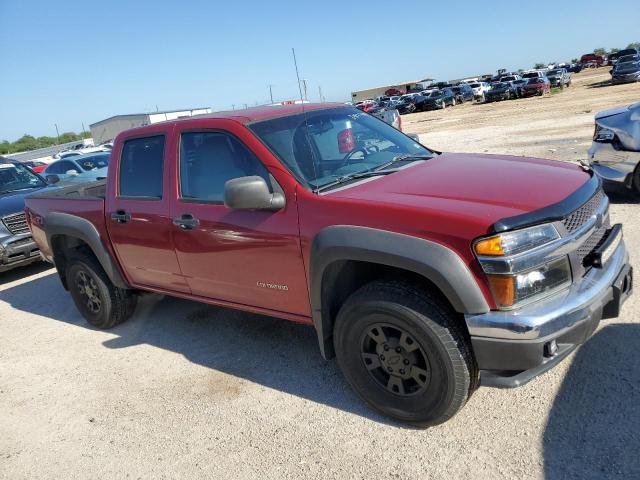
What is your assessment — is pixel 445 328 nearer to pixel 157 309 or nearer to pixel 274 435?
pixel 274 435

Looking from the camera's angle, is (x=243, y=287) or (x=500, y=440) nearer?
(x=500, y=440)

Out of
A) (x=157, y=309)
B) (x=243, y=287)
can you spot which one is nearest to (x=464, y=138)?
(x=157, y=309)

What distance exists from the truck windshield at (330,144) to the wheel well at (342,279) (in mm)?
522

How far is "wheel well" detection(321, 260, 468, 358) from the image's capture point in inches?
121

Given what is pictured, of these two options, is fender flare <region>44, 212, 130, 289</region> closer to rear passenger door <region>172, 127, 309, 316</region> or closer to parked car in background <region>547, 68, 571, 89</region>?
rear passenger door <region>172, 127, 309, 316</region>

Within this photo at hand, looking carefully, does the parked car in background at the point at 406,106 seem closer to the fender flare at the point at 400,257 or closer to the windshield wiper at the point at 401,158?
the windshield wiper at the point at 401,158

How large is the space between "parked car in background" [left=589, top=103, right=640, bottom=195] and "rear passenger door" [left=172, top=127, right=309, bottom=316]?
203 inches

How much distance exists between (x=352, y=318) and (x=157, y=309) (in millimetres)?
3220

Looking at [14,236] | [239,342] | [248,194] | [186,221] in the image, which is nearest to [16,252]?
[14,236]

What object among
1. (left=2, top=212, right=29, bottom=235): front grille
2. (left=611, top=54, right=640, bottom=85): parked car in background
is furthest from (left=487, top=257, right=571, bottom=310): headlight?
(left=611, top=54, right=640, bottom=85): parked car in background

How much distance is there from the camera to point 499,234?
99.1 inches

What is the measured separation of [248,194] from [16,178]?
25.8ft

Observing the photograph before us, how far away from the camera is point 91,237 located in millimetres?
4719

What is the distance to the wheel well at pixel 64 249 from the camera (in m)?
5.16
